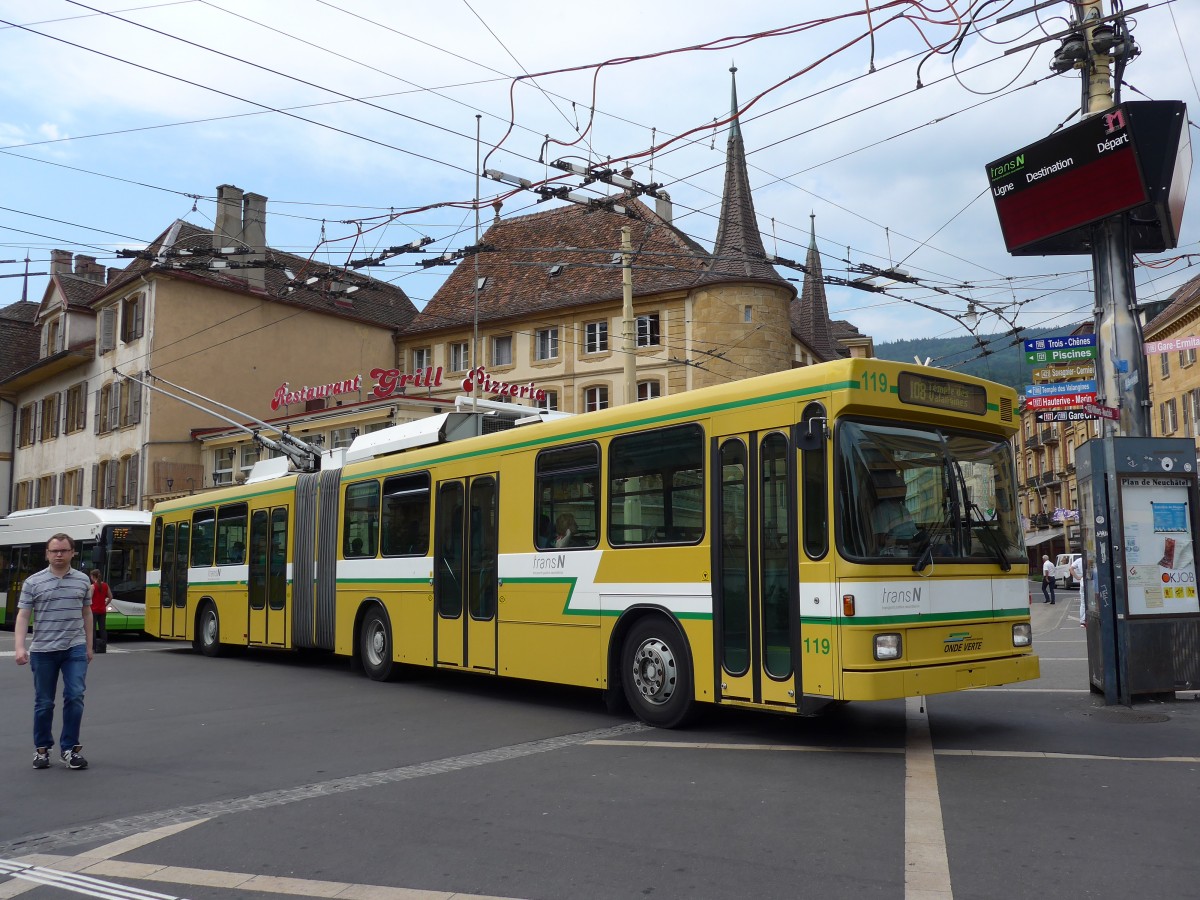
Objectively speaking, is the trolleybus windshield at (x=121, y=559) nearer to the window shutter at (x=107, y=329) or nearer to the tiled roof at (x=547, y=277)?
the tiled roof at (x=547, y=277)

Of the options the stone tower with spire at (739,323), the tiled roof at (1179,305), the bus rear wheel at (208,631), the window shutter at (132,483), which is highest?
the tiled roof at (1179,305)

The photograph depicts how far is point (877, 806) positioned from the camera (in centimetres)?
660

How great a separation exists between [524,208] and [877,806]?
11.1 m

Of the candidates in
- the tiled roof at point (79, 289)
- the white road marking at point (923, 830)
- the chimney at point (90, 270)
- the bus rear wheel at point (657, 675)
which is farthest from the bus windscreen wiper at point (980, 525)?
the chimney at point (90, 270)

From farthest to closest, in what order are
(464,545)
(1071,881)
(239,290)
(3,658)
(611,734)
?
(239,290) < (3,658) < (464,545) < (611,734) < (1071,881)

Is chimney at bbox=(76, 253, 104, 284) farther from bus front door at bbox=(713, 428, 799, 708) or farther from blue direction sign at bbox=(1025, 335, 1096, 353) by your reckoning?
bus front door at bbox=(713, 428, 799, 708)

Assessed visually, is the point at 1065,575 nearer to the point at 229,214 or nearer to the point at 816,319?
the point at 816,319

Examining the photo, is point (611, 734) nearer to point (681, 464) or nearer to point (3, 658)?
point (681, 464)

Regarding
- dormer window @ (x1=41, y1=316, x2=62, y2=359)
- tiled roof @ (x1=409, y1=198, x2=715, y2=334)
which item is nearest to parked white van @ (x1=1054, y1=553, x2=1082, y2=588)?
tiled roof @ (x1=409, y1=198, x2=715, y2=334)

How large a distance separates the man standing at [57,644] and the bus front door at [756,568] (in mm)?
4787

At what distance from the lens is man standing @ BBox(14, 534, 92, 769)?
8.21m

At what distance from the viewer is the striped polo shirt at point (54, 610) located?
8227mm

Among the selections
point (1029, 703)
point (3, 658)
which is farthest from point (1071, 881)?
point (3, 658)

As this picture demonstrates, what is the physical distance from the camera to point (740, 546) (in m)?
9.00
